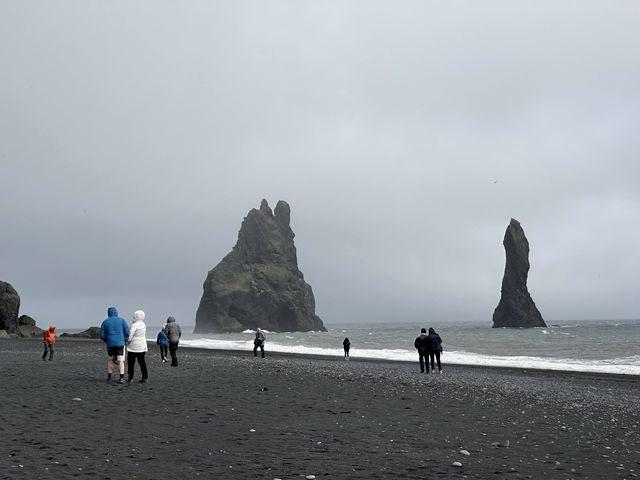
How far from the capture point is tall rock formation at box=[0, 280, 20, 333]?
89438 mm

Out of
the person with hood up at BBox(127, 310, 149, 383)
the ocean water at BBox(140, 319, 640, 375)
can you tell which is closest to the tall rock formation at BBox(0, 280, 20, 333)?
the ocean water at BBox(140, 319, 640, 375)

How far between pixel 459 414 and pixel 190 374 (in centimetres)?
1248

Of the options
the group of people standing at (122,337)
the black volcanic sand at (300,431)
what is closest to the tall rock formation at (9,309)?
the black volcanic sand at (300,431)

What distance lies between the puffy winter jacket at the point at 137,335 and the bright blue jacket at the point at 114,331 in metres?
0.20

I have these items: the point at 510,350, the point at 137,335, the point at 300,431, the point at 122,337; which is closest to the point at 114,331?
the point at 122,337

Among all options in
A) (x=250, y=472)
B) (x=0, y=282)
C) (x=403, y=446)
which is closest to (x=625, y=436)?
(x=403, y=446)

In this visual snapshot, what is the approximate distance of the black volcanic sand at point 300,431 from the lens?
8391mm

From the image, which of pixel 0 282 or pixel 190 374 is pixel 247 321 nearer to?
A: pixel 0 282

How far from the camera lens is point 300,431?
37.3 feet

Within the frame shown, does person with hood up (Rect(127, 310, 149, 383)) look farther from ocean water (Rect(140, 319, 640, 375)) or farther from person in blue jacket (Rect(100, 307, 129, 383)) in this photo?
ocean water (Rect(140, 319, 640, 375))

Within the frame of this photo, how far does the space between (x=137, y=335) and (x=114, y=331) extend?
741 millimetres

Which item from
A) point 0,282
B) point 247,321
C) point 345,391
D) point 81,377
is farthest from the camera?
point 247,321

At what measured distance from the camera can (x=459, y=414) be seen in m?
14.2

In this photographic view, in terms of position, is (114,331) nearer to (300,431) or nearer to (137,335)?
(137,335)
